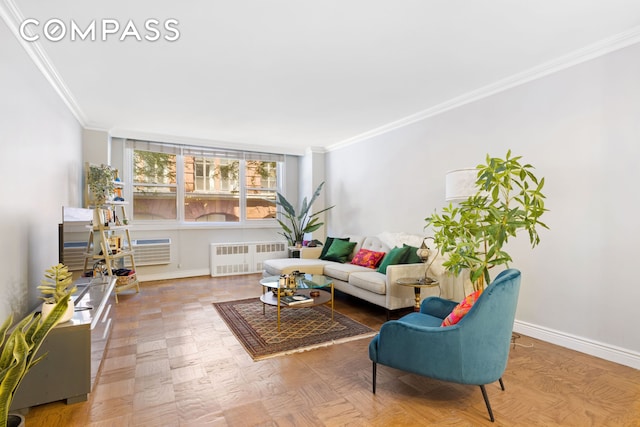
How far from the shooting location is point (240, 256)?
640cm

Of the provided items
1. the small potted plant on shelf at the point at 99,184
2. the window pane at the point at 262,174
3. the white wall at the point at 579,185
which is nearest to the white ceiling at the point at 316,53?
the white wall at the point at 579,185

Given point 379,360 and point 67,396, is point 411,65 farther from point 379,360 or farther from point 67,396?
point 67,396

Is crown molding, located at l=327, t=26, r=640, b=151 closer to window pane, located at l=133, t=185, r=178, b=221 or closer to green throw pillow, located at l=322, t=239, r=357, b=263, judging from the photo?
green throw pillow, located at l=322, t=239, r=357, b=263

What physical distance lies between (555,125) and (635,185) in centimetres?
81

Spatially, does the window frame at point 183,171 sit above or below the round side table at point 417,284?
above

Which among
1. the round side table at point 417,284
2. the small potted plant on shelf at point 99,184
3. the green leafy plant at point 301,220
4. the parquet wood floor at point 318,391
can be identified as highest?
the small potted plant on shelf at point 99,184

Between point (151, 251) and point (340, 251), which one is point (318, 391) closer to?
point (340, 251)

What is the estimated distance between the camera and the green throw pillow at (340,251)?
4988mm

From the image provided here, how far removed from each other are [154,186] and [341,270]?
12.4ft

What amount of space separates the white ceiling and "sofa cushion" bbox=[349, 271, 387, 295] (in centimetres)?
205

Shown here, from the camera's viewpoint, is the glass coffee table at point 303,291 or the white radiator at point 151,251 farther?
the white radiator at point 151,251

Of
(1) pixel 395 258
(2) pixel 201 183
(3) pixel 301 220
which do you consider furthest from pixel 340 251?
(2) pixel 201 183

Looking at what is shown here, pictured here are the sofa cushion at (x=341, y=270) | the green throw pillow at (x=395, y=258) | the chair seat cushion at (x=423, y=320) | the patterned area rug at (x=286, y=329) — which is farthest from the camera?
the sofa cushion at (x=341, y=270)

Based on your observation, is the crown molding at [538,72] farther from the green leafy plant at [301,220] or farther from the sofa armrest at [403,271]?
the green leafy plant at [301,220]
